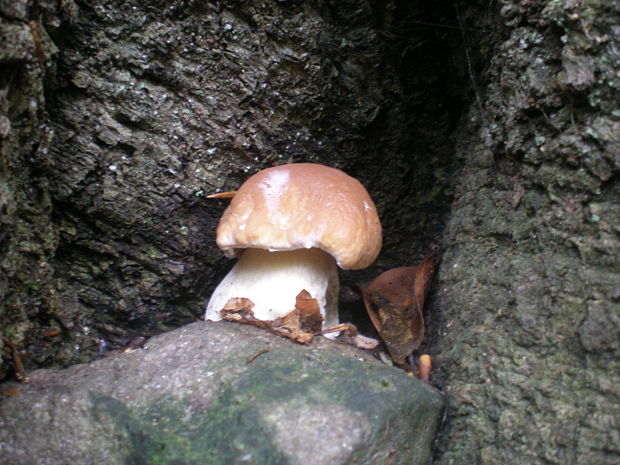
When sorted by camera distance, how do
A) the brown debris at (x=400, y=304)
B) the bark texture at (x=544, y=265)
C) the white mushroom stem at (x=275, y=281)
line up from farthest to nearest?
the brown debris at (x=400, y=304), the white mushroom stem at (x=275, y=281), the bark texture at (x=544, y=265)

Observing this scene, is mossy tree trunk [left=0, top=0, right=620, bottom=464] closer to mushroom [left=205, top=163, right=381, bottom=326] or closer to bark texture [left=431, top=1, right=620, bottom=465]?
bark texture [left=431, top=1, right=620, bottom=465]

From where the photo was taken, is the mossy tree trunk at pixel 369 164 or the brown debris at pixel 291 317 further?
the brown debris at pixel 291 317

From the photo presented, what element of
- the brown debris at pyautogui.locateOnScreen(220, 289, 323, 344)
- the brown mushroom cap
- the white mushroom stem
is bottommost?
the brown debris at pyautogui.locateOnScreen(220, 289, 323, 344)

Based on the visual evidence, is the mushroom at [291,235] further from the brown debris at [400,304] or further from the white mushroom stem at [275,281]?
the brown debris at [400,304]

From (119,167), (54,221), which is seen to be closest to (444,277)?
(119,167)

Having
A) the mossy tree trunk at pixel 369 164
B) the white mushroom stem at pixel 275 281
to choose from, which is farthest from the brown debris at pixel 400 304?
the white mushroom stem at pixel 275 281

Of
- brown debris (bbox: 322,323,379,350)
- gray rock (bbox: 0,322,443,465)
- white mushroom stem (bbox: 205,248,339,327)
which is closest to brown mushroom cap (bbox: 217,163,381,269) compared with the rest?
white mushroom stem (bbox: 205,248,339,327)

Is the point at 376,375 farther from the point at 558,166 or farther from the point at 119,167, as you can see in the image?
the point at 119,167
